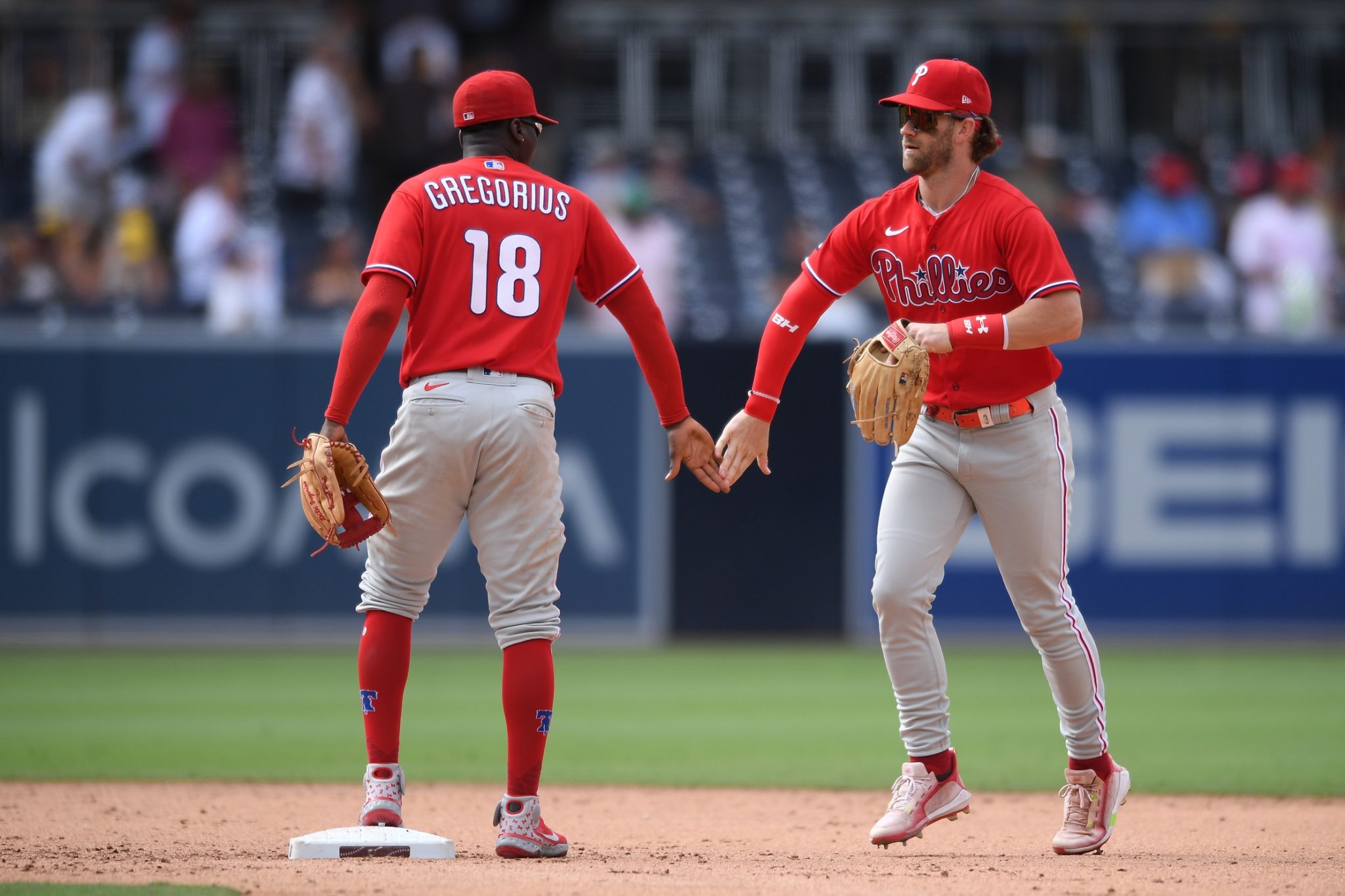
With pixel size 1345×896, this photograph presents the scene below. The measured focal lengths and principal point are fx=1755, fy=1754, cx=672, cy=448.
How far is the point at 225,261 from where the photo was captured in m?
11.8

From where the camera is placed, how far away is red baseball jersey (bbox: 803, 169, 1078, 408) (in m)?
4.68

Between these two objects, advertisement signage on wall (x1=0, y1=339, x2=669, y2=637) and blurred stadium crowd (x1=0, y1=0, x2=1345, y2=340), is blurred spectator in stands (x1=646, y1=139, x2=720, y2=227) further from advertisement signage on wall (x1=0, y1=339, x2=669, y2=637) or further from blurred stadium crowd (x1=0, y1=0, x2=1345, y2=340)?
advertisement signage on wall (x1=0, y1=339, x2=669, y2=637)

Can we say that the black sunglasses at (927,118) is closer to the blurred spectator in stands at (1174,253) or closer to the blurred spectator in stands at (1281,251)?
the blurred spectator in stands at (1174,253)

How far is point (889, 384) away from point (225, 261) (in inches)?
317

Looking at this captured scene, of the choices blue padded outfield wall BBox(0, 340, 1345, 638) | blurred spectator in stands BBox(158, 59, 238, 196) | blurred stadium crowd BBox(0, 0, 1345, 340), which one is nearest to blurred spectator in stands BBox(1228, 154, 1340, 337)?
blurred stadium crowd BBox(0, 0, 1345, 340)

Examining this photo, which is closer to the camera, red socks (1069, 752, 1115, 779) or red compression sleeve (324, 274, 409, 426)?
red compression sleeve (324, 274, 409, 426)

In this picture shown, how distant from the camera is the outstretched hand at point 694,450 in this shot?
498 centimetres

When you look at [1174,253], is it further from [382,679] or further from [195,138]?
[382,679]

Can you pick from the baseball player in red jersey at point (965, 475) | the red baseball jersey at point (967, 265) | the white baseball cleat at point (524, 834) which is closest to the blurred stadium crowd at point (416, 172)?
the red baseball jersey at point (967, 265)

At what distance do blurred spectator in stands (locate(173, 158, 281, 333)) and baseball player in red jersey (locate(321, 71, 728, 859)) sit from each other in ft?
22.6

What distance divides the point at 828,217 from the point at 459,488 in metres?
10.8

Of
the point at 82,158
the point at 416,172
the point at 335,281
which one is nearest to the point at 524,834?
the point at 335,281

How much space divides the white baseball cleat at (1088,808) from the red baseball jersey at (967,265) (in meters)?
1.09

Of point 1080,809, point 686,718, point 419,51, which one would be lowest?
point 686,718
